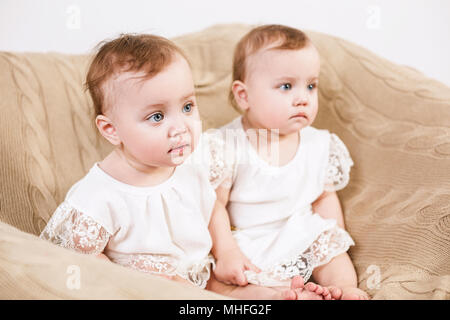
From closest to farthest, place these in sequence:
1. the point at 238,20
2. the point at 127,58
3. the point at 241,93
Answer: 1. the point at 127,58
2. the point at 241,93
3. the point at 238,20

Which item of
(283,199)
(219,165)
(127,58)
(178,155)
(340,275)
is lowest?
(340,275)

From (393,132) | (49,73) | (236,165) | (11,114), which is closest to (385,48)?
→ (393,132)

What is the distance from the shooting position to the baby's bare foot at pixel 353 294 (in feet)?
3.97

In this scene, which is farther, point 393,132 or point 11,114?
point 393,132

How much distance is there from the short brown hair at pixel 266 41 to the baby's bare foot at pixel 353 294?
63cm

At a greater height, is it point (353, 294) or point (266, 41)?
point (266, 41)

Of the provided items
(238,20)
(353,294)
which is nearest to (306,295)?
(353,294)

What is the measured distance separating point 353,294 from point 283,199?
35 centimetres

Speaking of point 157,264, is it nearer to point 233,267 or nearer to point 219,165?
point 233,267

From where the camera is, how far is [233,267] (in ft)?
4.33

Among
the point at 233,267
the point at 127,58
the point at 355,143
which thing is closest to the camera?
the point at 127,58
